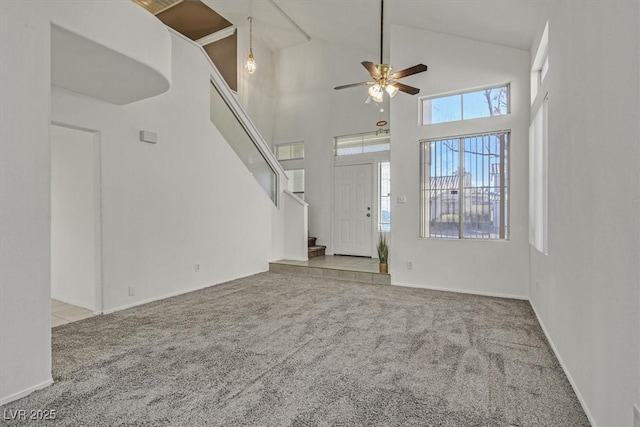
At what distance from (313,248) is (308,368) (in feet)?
14.7

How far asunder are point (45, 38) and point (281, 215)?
184 inches

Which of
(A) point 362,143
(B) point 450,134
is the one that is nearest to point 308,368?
(B) point 450,134

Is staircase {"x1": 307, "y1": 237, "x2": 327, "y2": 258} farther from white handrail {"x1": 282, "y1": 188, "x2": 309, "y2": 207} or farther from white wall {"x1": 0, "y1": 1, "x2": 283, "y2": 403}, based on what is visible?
white handrail {"x1": 282, "y1": 188, "x2": 309, "y2": 207}

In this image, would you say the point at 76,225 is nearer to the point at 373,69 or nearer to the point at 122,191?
the point at 122,191

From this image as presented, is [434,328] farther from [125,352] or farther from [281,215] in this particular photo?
[281,215]

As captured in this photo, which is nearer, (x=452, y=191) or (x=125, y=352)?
(x=125, y=352)

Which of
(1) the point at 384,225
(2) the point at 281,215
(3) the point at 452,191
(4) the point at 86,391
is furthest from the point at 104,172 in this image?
(1) the point at 384,225

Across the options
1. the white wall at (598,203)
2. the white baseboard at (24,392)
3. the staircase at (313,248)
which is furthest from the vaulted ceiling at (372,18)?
the white baseboard at (24,392)

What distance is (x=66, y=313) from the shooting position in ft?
12.0

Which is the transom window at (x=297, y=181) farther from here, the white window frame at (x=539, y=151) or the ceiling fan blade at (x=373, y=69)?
the white window frame at (x=539, y=151)

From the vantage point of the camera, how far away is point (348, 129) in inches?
277

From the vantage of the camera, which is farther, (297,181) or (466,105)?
(297,181)

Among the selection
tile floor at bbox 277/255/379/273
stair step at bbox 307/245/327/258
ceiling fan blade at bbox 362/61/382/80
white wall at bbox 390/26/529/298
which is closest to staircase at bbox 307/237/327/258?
stair step at bbox 307/245/327/258

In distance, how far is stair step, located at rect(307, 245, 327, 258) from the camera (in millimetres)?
6691
